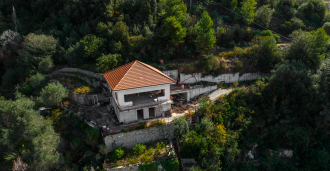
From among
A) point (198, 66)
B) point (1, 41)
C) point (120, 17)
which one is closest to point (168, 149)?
point (198, 66)

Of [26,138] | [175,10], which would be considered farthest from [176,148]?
[175,10]

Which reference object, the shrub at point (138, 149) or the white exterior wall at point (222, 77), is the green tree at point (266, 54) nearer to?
the white exterior wall at point (222, 77)

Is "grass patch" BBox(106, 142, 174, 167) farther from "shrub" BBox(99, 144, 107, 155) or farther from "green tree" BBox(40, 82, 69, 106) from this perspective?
"green tree" BBox(40, 82, 69, 106)

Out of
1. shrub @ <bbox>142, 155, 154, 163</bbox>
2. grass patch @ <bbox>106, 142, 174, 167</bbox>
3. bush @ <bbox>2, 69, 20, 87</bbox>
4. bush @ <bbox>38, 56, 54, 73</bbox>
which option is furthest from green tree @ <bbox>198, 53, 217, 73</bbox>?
bush @ <bbox>2, 69, 20, 87</bbox>

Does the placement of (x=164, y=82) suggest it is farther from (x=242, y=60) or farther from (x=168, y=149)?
(x=242, y=60)

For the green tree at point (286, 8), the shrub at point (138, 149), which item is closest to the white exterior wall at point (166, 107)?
the shrub at point (138, 149)
